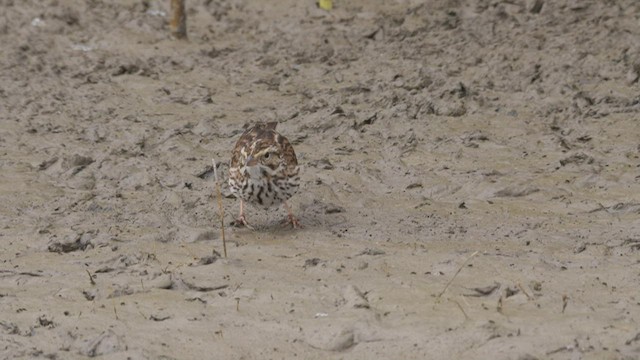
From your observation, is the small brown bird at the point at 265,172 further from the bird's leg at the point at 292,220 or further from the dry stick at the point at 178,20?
the dry stick at the point at 178,20

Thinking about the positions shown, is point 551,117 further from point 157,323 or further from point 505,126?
point 157,323

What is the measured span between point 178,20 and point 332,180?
16.4 feet

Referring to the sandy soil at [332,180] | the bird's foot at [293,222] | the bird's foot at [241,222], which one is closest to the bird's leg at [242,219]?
the bird's foot at [241,222]

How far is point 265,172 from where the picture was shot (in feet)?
26.8

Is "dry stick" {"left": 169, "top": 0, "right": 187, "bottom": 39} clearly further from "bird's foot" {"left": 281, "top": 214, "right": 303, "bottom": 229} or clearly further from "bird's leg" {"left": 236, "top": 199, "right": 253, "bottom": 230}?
"bird's foot" {"left": 281, "top": 214, "right": 303, "bottom": 229}

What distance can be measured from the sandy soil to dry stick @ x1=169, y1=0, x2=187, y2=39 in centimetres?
12

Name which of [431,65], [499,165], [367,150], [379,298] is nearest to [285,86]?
[431,65]

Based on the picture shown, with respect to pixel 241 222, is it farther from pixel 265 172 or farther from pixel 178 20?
pixel 178 20

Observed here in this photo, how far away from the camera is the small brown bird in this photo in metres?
8.16

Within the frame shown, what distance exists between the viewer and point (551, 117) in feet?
35.5

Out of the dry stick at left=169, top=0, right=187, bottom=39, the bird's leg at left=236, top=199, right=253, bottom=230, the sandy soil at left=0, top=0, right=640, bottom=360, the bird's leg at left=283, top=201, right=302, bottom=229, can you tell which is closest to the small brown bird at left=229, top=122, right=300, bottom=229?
the bird's leg at left=283, top=201, right=302, bottom=229

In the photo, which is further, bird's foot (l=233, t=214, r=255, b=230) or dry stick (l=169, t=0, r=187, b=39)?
dry stick (l=169, t=0, r=187, b=39)

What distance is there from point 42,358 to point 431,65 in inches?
286

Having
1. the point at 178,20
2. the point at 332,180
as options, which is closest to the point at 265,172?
the point at 332,180
